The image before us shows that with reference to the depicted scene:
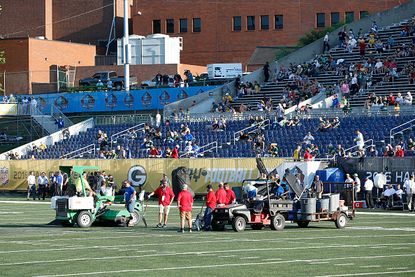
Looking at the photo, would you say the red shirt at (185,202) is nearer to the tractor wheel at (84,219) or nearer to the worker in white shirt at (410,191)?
the tractor wheel at (84,219)

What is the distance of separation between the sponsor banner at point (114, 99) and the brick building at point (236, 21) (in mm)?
19117

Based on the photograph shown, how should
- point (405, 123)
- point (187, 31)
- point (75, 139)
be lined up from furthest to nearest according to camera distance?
point (187, 31), point (75, 139), point (405, 123)

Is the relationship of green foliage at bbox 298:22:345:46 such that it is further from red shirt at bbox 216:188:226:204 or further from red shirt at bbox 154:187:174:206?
red shirt at bbox 216:188:226:204

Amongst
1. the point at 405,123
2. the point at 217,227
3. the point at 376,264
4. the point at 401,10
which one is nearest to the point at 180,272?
the point at 376,264

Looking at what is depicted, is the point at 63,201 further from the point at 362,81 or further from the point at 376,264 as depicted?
the point at 362,81

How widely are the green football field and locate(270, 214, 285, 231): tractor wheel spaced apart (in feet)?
0.93

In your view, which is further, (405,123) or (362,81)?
(362,81)

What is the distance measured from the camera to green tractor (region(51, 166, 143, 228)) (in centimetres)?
3344

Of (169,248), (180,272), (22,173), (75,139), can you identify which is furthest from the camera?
(75,139)

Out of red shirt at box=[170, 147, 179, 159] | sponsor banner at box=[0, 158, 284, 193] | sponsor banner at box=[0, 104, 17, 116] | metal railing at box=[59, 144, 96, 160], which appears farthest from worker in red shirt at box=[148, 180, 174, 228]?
sponsor banner at box=[0, 104, 17, 116]

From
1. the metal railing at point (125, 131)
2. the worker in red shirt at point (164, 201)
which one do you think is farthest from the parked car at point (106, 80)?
the worker in red shirt at point (164, 201)

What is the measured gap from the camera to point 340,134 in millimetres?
51969

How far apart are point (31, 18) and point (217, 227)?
65.1 metres

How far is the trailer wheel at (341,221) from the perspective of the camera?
32125 millimetres
